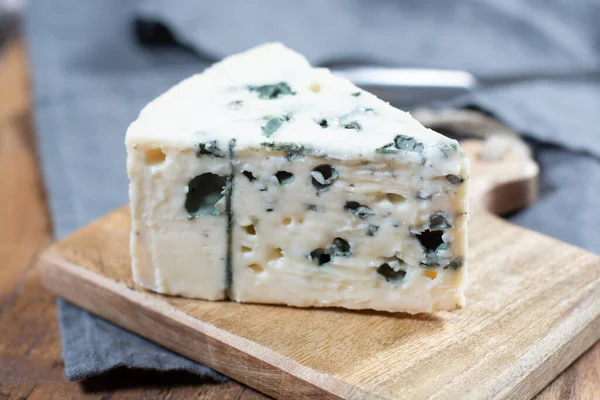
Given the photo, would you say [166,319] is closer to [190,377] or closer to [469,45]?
[190,377]

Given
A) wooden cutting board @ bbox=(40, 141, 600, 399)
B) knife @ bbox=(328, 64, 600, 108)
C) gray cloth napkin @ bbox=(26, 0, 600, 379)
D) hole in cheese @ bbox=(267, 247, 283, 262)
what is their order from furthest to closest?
knife @ bbox=(328, 64, 600, 108) → gray cloth napkin @ bbox=(26, 0, 600, 379) → hole in cheese @ bbox=(267, 247, 283, 262) → wooden cutting board @ bbox=(40, 141, 600, 399)

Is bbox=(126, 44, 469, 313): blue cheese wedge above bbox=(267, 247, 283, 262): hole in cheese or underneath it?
above

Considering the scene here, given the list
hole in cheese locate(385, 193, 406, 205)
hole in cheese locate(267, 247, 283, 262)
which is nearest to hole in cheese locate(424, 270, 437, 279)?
hole in cheese locate(385, 193, 406, 205)

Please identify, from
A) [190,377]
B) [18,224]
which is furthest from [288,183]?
[18,224]

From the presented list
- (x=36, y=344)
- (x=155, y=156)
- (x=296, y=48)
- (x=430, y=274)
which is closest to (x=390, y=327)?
(x=430, y=274)

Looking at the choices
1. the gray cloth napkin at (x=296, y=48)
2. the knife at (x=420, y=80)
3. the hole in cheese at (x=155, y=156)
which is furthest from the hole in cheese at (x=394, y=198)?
the knife at (x=420, y=80)

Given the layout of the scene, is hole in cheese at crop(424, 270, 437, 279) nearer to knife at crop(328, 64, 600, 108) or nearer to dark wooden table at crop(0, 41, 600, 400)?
dark wooden table at crop(0, 41, 600, 400)

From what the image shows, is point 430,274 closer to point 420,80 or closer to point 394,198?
point 394,198
